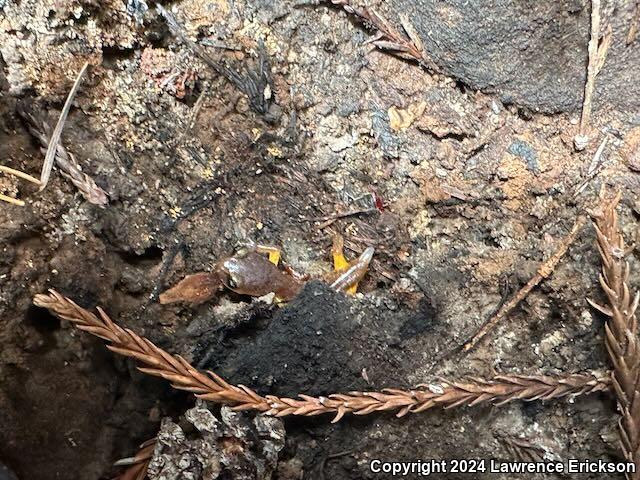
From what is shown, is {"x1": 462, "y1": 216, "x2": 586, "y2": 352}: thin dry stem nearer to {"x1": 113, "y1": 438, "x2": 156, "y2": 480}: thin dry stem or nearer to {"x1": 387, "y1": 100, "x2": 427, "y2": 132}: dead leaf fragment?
{"x1": 387, "y1": 100, "x2": 427, "y2": 132}: dead leaf fragment

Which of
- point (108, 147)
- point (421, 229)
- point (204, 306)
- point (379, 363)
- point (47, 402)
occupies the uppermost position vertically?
point (108, 147)

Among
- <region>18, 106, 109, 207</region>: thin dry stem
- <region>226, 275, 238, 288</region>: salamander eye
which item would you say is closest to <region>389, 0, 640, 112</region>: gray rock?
<region>226, 275, 238, 288</region>: salamander eye

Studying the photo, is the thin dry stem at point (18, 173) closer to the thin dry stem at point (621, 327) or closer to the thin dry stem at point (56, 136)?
the thin dry stem at point (56, 136)

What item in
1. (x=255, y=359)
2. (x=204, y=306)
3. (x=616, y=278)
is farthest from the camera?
(x=204, y=306)

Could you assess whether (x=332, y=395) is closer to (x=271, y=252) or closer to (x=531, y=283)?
(x=271, y=252)

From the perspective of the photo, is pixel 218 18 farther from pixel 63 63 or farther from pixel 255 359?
pixel 255 359

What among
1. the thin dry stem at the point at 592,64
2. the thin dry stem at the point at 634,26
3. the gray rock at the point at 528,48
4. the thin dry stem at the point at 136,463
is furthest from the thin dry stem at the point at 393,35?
the thin dry stem at the point at 136,463

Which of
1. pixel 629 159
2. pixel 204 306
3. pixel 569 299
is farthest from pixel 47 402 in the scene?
pixel 629 159

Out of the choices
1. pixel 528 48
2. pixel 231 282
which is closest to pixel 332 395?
pixel 231 282
